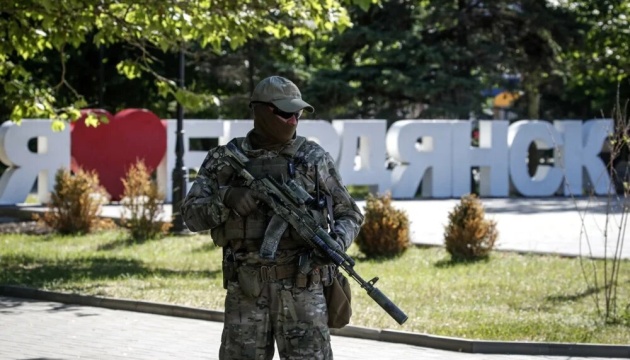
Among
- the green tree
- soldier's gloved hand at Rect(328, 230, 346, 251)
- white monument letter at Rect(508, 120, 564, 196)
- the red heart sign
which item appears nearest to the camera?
soldier's gloved hand at Rect(328, 230, 346, 251)

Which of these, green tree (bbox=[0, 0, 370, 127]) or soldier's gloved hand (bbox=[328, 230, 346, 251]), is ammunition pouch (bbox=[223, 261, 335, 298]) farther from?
green tree (bbox=[0, 0, 370, 127])

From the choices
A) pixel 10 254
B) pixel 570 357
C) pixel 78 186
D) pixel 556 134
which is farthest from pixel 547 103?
pixel 570 357

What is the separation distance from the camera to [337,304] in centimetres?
674

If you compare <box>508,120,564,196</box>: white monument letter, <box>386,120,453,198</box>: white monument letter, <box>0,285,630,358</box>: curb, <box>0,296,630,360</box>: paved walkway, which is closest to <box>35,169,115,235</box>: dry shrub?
<box>0,296,630,360</box>: paved walkway

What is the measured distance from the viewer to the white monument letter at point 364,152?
3347 cm

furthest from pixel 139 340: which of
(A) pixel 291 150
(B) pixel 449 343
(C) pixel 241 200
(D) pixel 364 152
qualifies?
(D) pixel 364 152

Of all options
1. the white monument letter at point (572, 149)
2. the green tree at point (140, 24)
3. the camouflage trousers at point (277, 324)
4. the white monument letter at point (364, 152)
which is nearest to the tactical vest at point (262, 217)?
the camouflage trousers at point (277, 324)

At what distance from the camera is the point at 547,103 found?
54.1m

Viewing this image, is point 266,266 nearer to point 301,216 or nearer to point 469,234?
point 301,216

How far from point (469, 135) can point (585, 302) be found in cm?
2190

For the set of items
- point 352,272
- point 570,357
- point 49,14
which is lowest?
point 570,357

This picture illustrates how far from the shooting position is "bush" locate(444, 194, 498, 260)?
60.0ft

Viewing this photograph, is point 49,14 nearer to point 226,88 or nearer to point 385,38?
point 385,38

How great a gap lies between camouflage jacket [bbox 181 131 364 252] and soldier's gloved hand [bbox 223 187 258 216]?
62 millimetres
